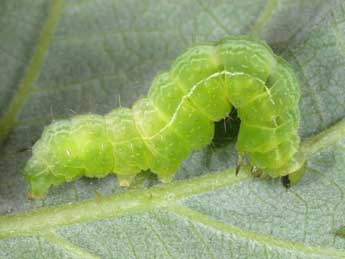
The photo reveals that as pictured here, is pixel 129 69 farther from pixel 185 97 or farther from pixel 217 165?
pixel 217 165

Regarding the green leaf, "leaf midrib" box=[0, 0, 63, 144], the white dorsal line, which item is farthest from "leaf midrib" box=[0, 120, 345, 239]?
"leaf midrib" box=[0, 0, 63, 144]

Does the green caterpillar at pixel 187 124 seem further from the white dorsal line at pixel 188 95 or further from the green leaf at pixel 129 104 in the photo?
the green leaf at pixel 129 104

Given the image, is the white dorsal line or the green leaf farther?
the green leaf

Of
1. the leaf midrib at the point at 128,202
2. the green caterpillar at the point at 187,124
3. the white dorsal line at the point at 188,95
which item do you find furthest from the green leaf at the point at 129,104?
the white dorsal line at the point at 188,95

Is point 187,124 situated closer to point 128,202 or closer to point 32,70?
point 128,202

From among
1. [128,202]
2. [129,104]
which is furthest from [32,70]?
[128,202]

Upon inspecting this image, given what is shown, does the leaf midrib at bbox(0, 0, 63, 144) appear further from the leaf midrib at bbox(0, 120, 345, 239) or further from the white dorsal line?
the white dorsal line
